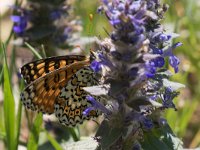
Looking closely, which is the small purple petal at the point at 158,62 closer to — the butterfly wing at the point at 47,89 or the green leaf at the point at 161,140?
the green leaf at the point at 161,140

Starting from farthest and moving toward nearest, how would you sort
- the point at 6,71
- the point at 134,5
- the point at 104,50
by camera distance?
the point at 6,71 → the point at 104,50 → the point at 134,5

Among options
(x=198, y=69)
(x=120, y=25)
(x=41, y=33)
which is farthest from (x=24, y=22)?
(x=120, y=25)

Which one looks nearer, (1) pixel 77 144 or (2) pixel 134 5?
(2) pixel 134 5

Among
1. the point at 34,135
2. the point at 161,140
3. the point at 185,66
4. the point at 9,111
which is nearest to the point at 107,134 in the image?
the point at 161,140

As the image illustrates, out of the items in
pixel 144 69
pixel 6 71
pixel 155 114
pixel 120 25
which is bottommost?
pixel 155 114

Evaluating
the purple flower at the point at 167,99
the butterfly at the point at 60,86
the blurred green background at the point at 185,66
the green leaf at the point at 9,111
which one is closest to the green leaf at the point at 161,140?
the purple flower at the point at 167,99

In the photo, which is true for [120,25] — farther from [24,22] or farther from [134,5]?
[24,22]

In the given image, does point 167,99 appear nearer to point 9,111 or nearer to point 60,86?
point 60,86
